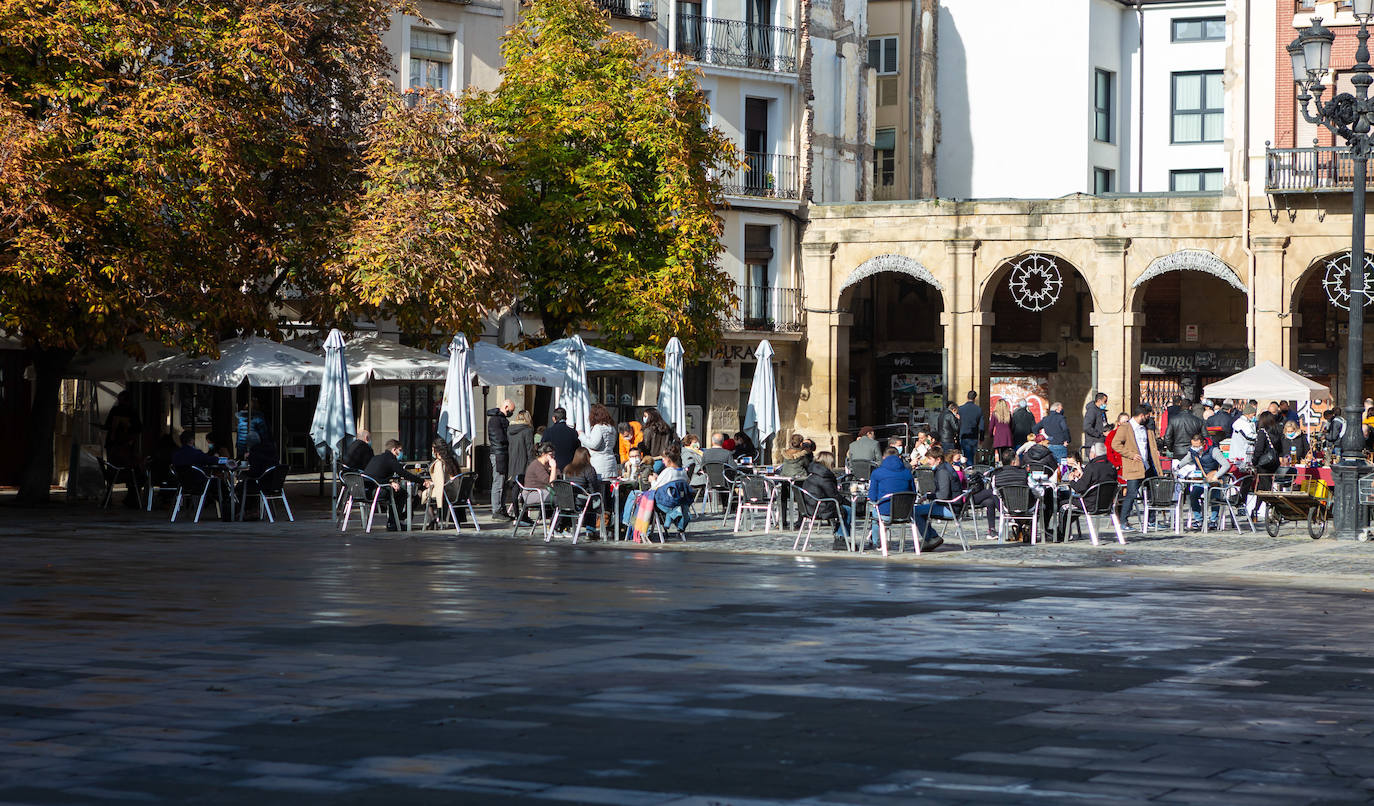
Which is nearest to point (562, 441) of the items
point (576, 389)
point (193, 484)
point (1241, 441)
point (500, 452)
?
point (500, 452)

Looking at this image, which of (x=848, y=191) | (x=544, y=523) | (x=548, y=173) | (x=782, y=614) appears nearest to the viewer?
(x=782, y=614)

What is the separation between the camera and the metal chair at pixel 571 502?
21.8 meters

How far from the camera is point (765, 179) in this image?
4634 centimetres

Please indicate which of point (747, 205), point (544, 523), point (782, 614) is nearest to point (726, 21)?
point (747, 205)

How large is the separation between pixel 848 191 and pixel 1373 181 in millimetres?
14350

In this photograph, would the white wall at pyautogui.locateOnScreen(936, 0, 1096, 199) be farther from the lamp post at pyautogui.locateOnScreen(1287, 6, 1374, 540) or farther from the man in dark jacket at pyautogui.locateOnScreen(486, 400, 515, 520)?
the lamp post at pyautogui.locateOnScreen(1287, 6, 1374, 540)

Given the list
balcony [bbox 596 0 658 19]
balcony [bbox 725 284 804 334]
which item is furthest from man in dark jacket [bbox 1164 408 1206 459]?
balcony [bbox 596 0 658 19]

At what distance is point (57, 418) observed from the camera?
33.6 meters

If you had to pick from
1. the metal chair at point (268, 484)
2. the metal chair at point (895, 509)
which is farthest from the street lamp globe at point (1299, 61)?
the metal chair at point (268, 484)

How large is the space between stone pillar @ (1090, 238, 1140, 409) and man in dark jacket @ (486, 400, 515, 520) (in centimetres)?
1919

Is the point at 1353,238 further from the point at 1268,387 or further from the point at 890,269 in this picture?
the point at 890,269

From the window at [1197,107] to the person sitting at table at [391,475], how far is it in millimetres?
31736

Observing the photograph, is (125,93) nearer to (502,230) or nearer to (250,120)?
(250,120)

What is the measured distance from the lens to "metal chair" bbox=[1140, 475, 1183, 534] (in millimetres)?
22781
